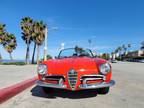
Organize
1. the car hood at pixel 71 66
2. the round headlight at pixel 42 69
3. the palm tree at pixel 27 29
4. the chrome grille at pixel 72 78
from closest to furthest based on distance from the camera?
1. the chrome grille at pixel 72 78
2. the car hood at pixel 71 66
3. the round headlight at pixel 42 69
4. the palm tree at pixel 27 29

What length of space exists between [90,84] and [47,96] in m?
1.54

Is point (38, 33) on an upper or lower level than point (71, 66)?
upper

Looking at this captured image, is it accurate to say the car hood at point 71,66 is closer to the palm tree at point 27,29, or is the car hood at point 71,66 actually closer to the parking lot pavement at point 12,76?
the parking lot pavement at point 12,76

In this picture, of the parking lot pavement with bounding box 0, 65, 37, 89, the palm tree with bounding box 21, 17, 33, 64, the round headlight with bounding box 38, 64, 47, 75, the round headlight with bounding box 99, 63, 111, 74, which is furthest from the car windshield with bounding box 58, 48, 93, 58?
the palm tree with bounding box 21, 17, 33, 64

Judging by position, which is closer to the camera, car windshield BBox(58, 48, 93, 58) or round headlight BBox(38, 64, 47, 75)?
round headlight BBox(38, 64, 47, 75)

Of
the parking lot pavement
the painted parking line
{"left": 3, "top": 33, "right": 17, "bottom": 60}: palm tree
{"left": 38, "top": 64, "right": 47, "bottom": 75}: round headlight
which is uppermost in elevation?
{"left": 3, "top": 33, "right": 17, "bottom": 60}: palm tree

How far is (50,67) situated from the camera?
6.33 m

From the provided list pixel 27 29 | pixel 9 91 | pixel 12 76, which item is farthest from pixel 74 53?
pixel 27 29

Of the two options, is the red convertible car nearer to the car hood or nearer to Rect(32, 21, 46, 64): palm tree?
the car hood

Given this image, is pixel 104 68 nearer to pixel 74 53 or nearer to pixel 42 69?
pixel 42 69

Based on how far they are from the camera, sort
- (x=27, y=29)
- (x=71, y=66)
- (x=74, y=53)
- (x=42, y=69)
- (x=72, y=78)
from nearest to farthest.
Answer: (x=72, y=78)
(x=71, y=66)
(x=42, y=69)
(x=74, y=53)
(x=27, y=29)

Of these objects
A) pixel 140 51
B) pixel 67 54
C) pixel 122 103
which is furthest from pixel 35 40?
pixel 140 51

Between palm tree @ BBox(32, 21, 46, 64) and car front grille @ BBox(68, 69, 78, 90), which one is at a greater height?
palm tree @ BBox(32, 21, 46, 64)

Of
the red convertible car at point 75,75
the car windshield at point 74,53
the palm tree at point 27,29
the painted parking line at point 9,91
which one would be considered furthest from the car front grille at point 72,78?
the palm tree at point 27,29
